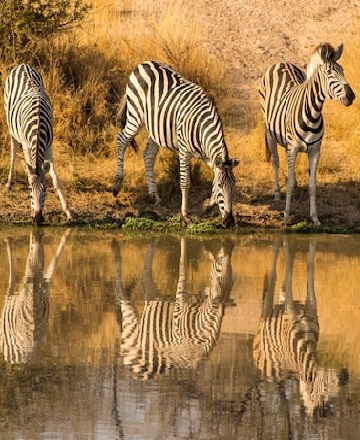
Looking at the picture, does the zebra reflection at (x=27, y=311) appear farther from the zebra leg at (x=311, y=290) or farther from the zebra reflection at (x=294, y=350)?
the zebra leg at (x=311, y=290)

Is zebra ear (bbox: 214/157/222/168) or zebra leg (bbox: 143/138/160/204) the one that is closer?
zebra ear (bbox: 214/157/222/168)

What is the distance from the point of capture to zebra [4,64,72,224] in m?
13.7

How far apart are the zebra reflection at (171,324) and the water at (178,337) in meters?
0.02

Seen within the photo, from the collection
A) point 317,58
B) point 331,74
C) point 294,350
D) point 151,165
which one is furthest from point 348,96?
point 294,350

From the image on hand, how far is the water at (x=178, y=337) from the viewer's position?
7184 millimetres

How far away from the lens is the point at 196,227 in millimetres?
13516

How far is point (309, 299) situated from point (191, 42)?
366 inches

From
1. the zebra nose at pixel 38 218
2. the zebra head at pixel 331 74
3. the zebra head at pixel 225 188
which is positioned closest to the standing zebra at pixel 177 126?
the zebra head at pixel 225 188

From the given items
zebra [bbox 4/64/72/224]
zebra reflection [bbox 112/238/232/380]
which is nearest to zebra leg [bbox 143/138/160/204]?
zebra [bbox 4/64/72/224]

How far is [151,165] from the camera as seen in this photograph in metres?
15.3

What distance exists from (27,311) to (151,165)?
5887 mm

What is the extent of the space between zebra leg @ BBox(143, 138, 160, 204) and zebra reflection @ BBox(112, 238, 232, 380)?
3.59 meters

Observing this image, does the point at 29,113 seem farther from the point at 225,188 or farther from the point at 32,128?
the point at 225,188

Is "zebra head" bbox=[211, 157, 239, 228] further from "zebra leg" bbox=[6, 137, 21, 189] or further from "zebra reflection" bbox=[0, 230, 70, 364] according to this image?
"zebra leg" bbox=[6, 137, 21, 189]
